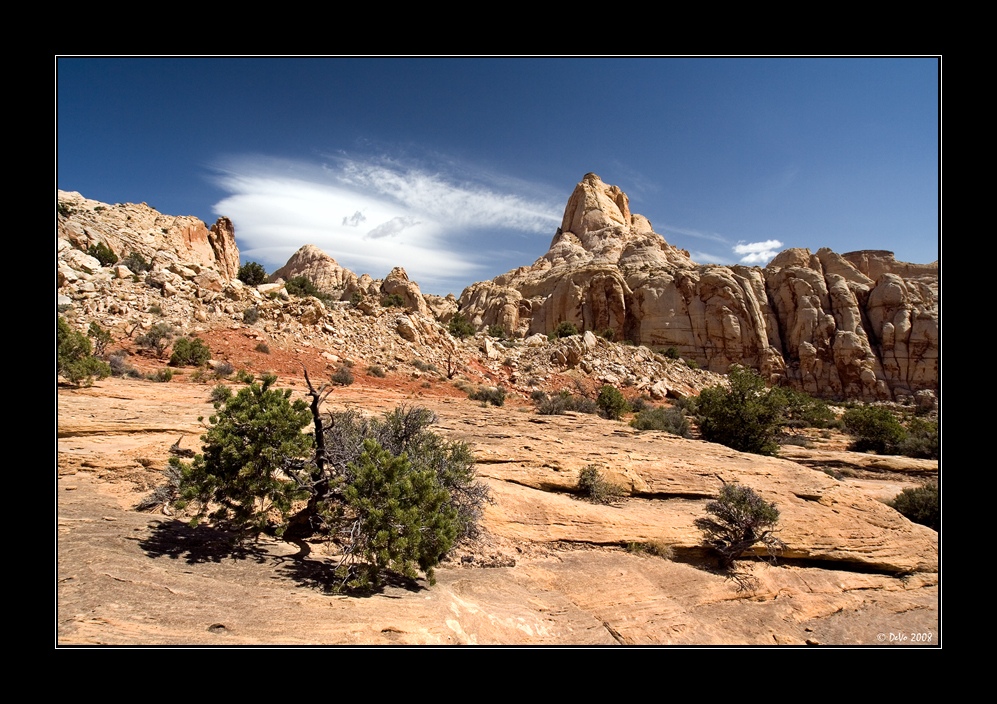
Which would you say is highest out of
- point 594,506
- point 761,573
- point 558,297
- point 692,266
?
point 692,266

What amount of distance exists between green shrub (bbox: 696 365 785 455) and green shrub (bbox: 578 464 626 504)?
8.82 meters

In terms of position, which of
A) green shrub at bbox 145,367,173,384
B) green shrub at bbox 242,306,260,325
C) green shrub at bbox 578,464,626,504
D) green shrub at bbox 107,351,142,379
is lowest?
green shrub at bbox 578,464,626,504

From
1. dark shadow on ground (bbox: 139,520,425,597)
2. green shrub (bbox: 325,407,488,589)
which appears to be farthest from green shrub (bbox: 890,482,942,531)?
dark shadow on ground (bbox: 139,520,425,597)

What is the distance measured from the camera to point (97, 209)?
34.8 metres

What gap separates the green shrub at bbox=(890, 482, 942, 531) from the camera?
9859 mm

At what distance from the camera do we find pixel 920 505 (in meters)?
10.1

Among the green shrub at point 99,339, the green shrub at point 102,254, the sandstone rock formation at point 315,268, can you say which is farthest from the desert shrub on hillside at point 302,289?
the sandstone rock formation at point 315,268

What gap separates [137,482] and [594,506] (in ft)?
26.0

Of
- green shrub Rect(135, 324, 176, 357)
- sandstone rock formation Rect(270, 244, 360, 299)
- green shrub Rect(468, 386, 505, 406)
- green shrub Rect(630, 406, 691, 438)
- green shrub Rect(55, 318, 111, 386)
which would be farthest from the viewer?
sandstone rock formation Rect(270, 244, 360, 299)

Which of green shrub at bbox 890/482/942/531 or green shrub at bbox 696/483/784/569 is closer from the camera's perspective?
green shrub at bbox 696/483/784/569

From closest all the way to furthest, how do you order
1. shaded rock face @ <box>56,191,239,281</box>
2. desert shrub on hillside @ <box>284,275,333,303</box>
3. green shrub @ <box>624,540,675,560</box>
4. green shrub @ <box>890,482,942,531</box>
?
green shrub @ <box>624,540,675,560</box> < green shrub @ <box>890,482,942,531</box> < shaded rock face @ <box>56,191,239,281</box> < desert shrub on hillside @ <box>284,275,333,303</box>

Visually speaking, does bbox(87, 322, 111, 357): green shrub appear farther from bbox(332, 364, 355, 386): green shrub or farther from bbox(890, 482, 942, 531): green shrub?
bbox(890, 482, 942, 531): green shrub

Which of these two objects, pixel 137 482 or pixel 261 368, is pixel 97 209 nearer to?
pixel 261 368

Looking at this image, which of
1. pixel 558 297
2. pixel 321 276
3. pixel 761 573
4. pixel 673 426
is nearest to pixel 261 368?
pixel 673 426
